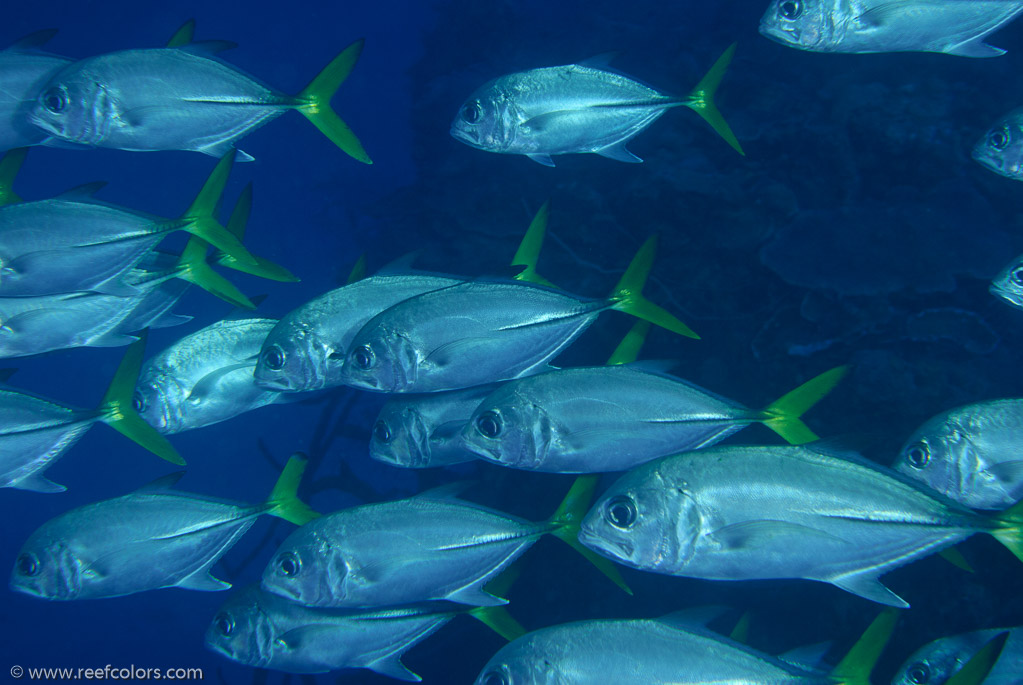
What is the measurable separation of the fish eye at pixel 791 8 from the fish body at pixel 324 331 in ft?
6.17

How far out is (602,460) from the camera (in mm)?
2127

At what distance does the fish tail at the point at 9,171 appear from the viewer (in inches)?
110

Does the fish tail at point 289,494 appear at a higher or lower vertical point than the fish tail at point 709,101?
lower

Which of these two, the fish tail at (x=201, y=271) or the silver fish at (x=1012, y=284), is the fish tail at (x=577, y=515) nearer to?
the fish tail at (x=201, y=271)

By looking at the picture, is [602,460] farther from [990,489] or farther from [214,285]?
[214,285]

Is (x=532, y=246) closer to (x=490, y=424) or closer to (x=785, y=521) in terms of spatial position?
(x=490, y=424)

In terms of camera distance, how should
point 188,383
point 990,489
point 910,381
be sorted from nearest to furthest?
point 990,489
point 188,383
point 910,381

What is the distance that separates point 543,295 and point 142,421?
1949 millimetres

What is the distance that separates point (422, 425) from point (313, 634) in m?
1.03

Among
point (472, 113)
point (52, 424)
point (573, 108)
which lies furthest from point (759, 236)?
point (52, 424)

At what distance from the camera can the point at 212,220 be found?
2545 mm

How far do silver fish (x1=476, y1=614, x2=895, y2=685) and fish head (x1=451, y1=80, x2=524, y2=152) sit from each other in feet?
7.59

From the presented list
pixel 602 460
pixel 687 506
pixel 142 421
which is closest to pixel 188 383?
pixel 142 421

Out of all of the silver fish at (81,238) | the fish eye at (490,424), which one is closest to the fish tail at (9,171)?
the silver fish at (81,238)
